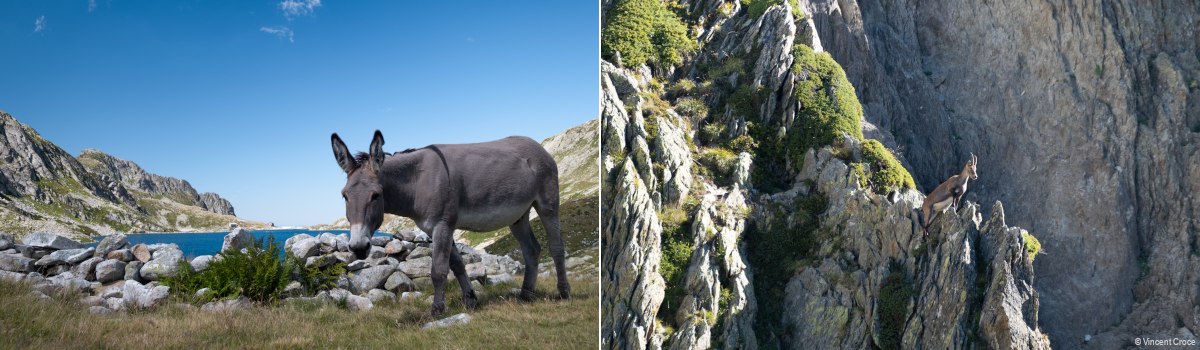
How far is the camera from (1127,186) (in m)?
28.4

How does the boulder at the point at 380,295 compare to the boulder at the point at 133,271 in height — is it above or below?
below

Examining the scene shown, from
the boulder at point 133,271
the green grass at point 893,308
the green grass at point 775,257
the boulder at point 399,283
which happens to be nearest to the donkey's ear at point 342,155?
the boulder at point 399,283

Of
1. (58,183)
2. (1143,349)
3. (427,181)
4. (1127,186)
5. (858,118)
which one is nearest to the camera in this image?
(58,183)

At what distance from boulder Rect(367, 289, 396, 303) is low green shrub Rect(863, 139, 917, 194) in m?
21.3

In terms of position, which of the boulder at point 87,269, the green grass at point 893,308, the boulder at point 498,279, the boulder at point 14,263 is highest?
the boulder at point 14,263

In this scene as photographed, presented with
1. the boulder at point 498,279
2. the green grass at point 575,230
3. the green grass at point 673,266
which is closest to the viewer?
the boulder at point 498,279

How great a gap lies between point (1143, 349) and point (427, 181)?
128 ft

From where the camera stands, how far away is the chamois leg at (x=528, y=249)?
6.73m

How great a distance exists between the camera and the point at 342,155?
5094 mm

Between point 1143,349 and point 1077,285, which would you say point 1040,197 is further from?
point 1143,349

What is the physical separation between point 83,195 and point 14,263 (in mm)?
1549

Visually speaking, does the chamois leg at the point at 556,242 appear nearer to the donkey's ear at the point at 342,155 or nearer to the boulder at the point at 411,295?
the boulder at the point at 411,295

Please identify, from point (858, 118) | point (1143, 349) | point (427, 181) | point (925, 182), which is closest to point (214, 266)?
point (427, 181)

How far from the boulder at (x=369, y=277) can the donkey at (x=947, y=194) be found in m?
18.9
